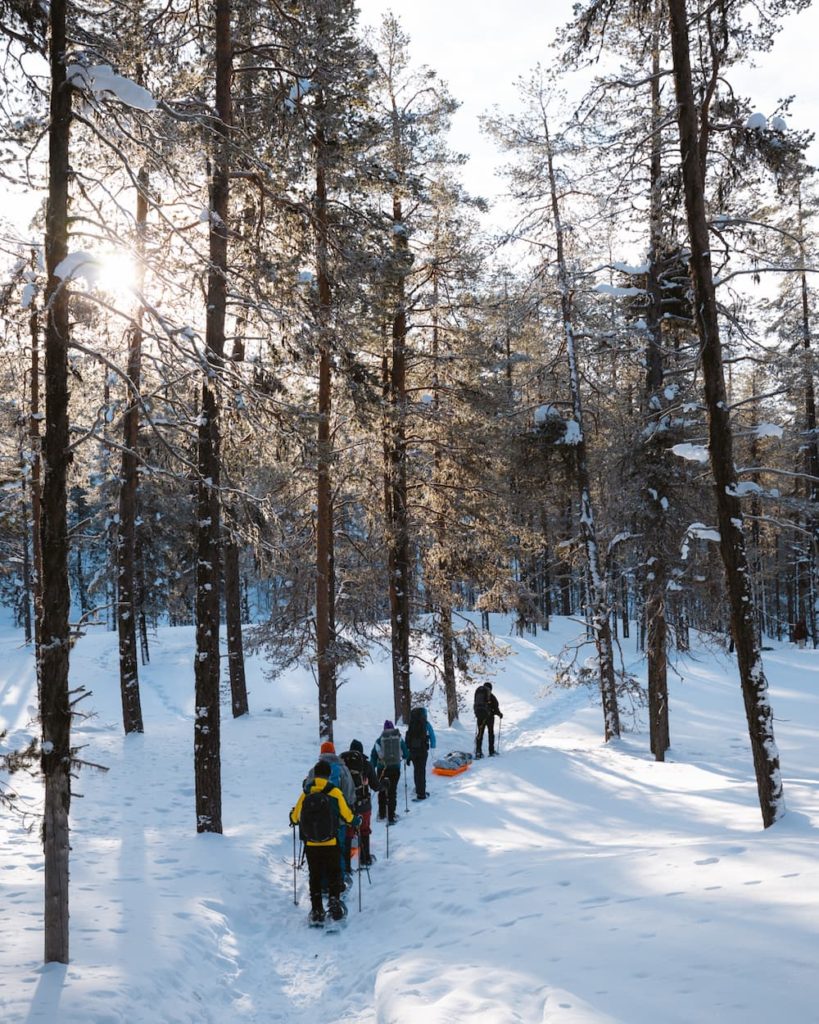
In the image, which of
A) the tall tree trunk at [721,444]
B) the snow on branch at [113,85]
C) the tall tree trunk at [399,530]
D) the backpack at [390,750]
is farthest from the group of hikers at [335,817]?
the snow on branch at [113,85]

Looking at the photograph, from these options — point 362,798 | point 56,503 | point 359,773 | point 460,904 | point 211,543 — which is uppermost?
point 56,503

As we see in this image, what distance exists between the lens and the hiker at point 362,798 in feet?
31.0

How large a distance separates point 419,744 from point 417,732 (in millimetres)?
233

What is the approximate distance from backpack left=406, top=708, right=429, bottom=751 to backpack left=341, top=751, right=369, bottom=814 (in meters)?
2.75

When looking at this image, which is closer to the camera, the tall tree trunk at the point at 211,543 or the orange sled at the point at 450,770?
the tall tree trunk at the point at 211,543

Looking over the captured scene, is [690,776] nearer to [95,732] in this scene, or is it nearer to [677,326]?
[677,326]

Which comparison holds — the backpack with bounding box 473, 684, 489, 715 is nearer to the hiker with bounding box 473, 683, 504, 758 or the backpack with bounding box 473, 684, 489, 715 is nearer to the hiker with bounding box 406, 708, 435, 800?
the hiker with bounding box 473, 683, 504, 758

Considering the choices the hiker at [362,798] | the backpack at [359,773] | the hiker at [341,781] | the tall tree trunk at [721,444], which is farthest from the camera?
Result: the backpack at [359,773]

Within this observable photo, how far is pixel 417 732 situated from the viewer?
13.4m

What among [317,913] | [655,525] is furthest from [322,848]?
[655,525]

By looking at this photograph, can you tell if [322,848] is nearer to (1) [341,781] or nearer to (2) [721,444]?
(1) [341,781]

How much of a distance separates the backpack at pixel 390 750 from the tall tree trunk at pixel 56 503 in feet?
22.3

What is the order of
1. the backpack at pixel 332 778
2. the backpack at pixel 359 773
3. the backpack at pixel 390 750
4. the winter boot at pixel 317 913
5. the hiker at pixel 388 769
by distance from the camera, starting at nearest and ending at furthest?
the winter boot at pixel 317 913
the backpack at pixel 332 778
the backpack at pixel 359 773
the hiker at pixel 388 769
the backpack at pixel 390 750

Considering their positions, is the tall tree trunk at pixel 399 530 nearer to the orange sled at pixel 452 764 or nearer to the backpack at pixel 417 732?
the orange sled at pixel 452 764
